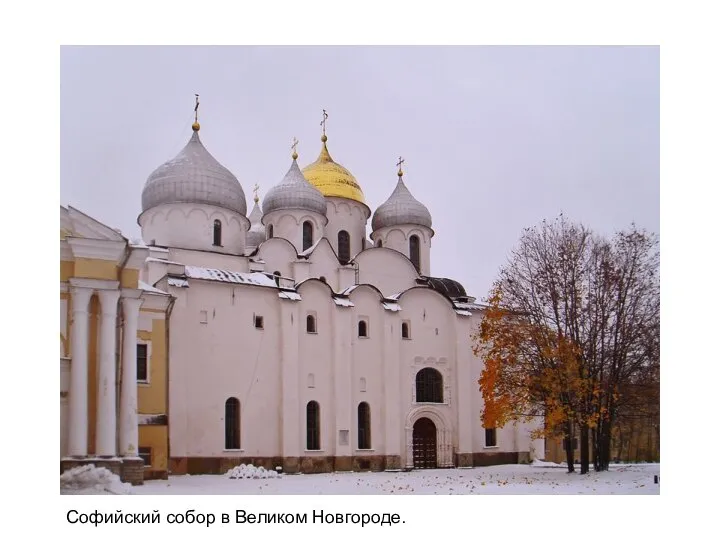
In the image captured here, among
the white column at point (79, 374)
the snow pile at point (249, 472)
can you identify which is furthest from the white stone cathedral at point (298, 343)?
the white column at point (79, 374)

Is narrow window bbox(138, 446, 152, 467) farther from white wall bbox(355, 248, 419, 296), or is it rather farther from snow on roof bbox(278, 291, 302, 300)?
white wall bbox(355, 248, 419, 296)

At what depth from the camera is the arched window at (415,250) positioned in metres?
35.2

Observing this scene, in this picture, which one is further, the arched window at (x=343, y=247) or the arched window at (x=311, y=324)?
the arched window at (x=343, y=247)

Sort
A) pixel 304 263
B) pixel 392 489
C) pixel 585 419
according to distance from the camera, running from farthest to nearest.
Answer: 1. pixel 304 263
2. pixel 585 419
3. pixel 392 489

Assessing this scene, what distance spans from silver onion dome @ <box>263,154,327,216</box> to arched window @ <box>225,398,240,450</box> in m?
9.07

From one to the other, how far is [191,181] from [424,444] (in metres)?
11.6

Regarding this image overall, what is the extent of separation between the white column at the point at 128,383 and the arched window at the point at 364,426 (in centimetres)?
1073

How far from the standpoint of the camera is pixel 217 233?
2869 centimetres

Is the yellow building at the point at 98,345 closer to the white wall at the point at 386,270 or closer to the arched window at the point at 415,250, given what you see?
the white wall at the point at 386,270

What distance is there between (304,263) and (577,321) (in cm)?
1076

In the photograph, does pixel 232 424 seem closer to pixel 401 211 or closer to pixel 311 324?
pixel 311 324

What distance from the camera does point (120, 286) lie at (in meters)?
19.0
